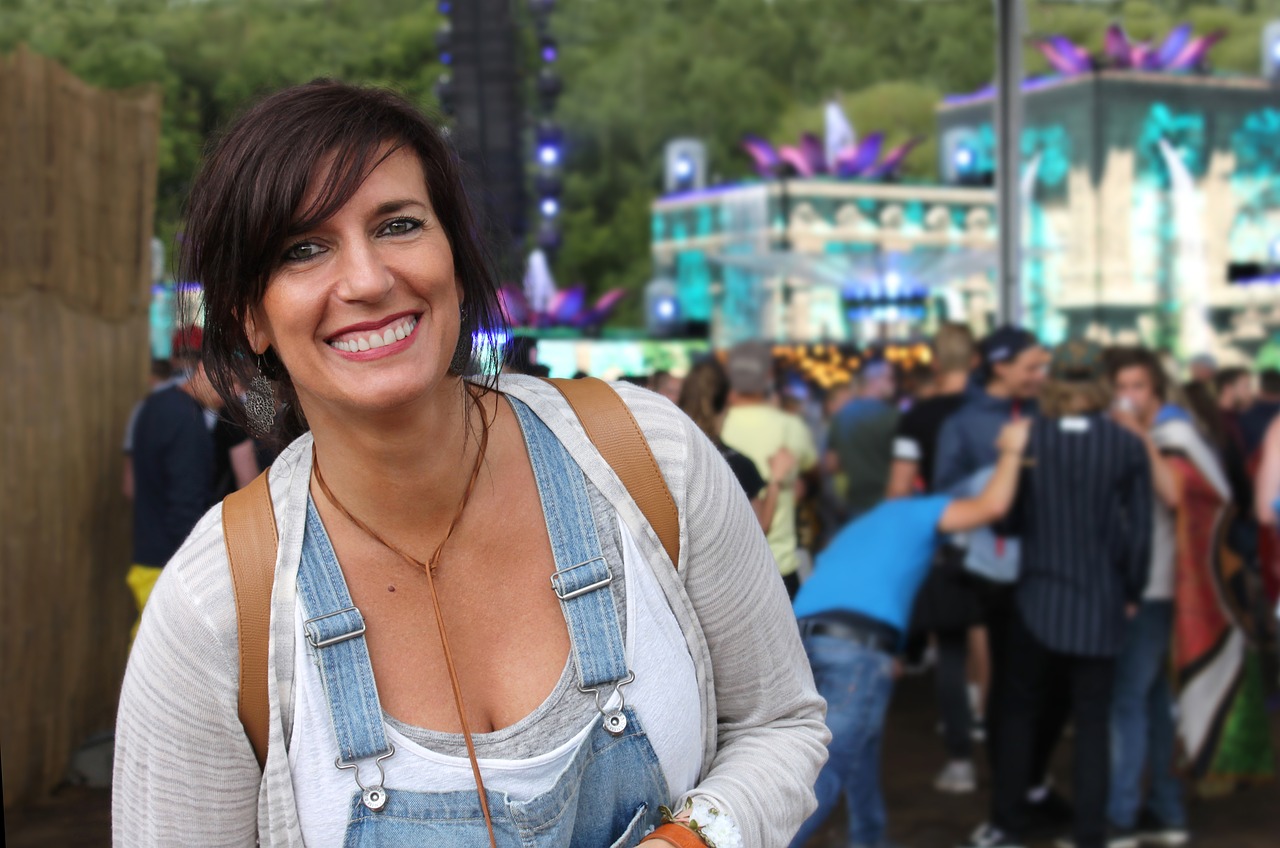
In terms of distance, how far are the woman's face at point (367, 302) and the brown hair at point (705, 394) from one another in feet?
9.03

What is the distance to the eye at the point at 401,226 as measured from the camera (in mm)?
1269

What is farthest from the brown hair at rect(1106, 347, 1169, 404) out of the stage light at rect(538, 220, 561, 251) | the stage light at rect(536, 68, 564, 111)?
the stage light at rect(538, 220, 561, 251)

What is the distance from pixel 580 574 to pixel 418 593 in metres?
0.17

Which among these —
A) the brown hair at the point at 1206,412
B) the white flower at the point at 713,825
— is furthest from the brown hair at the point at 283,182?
the brown hair at the point at 1206,412

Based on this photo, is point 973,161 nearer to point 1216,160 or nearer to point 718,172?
point 1216,160

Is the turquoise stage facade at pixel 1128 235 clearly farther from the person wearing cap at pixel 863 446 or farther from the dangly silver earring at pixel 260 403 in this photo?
the dangly silver earring at pixel 260 403

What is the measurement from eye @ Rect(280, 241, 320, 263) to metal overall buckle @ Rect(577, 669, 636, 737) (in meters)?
0.49

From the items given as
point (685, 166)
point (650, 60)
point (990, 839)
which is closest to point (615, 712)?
point (990, 839)

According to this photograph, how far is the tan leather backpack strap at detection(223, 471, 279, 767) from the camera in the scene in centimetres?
122

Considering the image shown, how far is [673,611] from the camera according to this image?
133 centimetres

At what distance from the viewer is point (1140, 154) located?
88.9 ft

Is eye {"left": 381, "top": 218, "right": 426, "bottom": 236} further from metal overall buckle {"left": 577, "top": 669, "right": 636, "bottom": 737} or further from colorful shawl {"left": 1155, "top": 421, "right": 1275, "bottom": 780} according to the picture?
colorful shawl {"left": 1155, "top": 421, "right": 1275, "bottom": 780}

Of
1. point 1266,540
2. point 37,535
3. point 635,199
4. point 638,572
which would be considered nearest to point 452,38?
point 37,535

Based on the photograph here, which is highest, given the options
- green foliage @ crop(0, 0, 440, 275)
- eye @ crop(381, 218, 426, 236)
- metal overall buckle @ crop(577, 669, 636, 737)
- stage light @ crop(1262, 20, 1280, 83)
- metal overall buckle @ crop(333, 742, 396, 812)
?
green foliage @ crop(0, 0, 440, 275)
